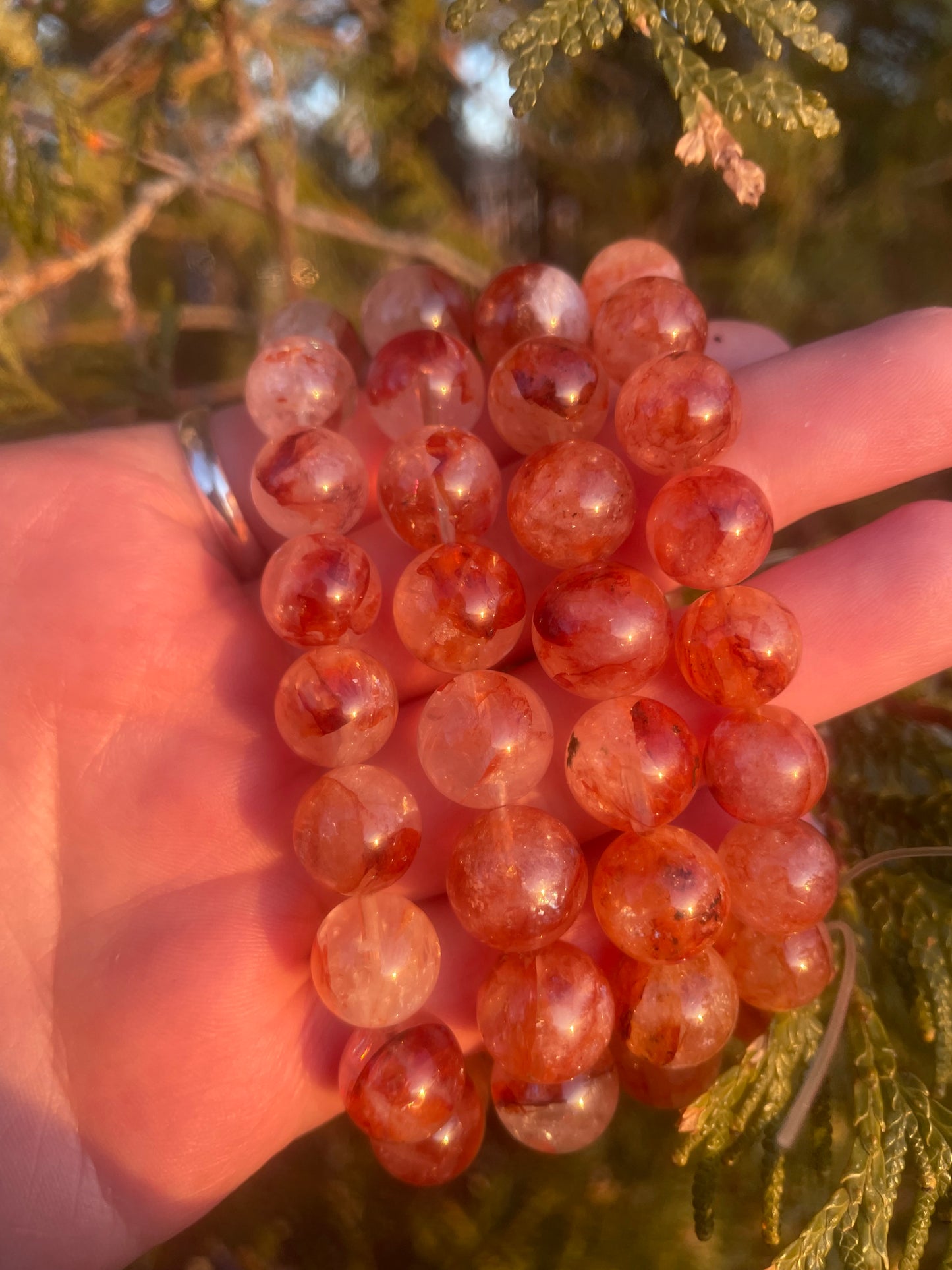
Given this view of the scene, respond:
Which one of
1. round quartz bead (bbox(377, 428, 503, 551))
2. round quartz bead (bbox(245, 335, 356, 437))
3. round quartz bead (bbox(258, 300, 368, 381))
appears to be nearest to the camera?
round quartz bead (bbox(377, 428, 503, 551))

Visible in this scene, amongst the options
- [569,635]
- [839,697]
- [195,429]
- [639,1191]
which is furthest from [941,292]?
[639,1191]

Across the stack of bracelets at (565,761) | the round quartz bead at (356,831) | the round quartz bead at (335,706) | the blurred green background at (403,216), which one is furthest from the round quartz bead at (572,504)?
the blurred green background at (403,216)

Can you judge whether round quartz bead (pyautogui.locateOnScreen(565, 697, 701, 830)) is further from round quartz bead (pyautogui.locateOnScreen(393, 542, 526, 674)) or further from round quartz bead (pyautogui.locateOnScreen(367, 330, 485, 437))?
round quartz bead (pyautogui.locateOnScreen(367, 330, 485, 437))

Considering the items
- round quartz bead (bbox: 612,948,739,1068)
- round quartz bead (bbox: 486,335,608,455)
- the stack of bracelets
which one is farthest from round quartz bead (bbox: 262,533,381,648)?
round quartz bead (bbox: 612,948,739,1068)

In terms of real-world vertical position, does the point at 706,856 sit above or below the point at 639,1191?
above

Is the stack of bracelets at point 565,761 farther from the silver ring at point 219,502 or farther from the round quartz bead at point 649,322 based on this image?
the silver ring at point 219,502

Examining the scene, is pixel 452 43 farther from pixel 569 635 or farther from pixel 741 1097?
pixel 741 1097
